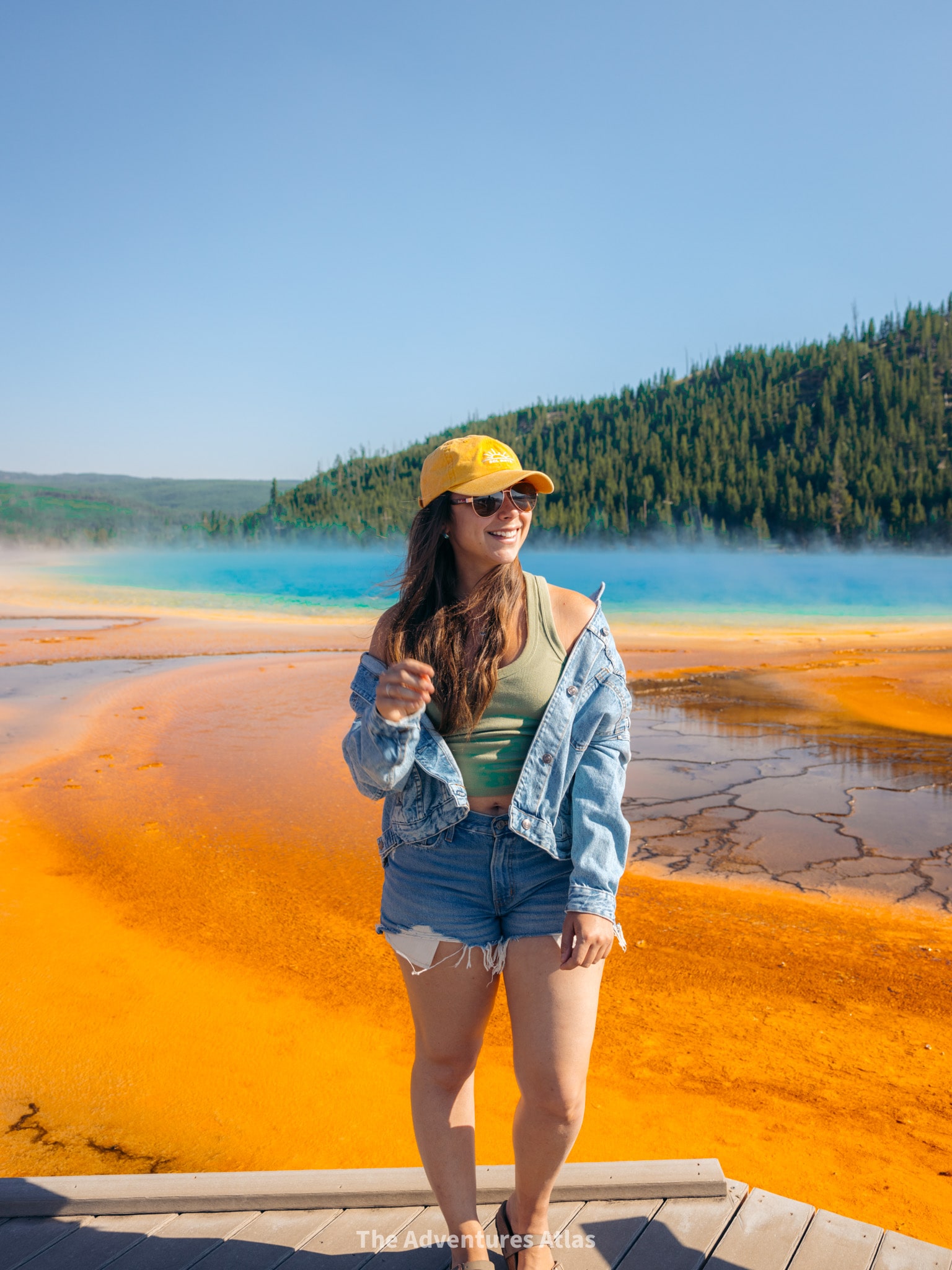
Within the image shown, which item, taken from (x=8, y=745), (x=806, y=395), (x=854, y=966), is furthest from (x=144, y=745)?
(x=806, y=395)

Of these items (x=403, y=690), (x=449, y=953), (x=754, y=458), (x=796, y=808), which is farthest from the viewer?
(x=754, y=458)

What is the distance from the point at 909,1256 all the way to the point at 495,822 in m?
1.39

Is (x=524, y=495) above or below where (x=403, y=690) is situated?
A: above

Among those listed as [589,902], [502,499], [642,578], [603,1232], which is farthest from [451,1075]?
[642,578]

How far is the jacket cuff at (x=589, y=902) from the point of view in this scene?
1751 mm

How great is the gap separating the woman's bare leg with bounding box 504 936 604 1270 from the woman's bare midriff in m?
0.27

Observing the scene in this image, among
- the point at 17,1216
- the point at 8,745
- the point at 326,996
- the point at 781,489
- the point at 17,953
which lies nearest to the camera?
the point at 17,1216

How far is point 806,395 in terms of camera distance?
402 feet

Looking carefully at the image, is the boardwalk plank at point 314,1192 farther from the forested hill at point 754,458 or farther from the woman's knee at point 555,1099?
the forested hill at point 754,458

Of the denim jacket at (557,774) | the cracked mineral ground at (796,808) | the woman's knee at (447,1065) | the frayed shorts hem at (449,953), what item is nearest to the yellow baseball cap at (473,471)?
the denim jacket at (557,774)

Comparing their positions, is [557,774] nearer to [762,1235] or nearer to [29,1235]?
[762,1235]

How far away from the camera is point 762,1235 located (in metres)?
2.08

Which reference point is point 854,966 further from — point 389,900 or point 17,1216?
point 17,1216

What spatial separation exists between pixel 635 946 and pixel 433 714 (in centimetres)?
327
